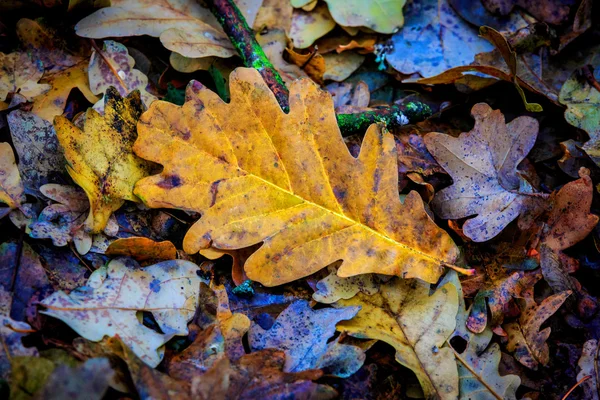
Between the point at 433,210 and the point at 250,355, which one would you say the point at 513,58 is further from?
the point at 250,355

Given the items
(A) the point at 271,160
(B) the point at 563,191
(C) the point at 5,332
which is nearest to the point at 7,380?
(C) the point at 5,332

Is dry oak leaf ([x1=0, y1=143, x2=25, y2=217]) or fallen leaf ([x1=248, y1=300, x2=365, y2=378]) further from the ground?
dry oak leaf ([x1=0, y1=143, x2=25, y2=217])

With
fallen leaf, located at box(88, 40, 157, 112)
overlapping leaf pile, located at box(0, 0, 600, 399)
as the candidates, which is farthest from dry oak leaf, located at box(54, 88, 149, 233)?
fallen leaf, located at box(88, 40, 157, 112)

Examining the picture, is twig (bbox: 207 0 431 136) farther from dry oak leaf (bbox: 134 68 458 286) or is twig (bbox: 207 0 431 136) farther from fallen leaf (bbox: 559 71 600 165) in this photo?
fallen leaf (bbox: 559 71 600 165)

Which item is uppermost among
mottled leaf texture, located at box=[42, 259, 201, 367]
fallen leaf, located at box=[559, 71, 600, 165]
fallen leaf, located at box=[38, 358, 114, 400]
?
fallen leaf, located at box=[38, 358, 114, 400]

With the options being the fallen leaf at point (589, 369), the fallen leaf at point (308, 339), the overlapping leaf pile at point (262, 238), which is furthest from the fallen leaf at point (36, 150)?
the fallen leaf at point (589, 369)

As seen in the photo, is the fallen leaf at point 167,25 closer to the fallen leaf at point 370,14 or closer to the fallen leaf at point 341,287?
the fallen leaf at point 370,14
